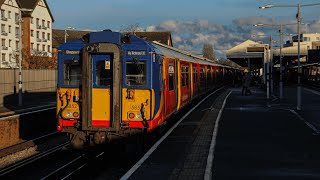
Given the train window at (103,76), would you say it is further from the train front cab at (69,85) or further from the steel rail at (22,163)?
the steel rail at (22,163)

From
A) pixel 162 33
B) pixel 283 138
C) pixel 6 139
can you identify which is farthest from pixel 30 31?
pixel 283 138

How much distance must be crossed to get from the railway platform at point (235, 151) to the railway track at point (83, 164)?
2.66 feet

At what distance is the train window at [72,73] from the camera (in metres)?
12.7

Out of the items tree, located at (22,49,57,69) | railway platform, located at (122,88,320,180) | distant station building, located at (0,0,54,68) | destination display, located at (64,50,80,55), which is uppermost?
distant station building, located at (0,0,54,68)

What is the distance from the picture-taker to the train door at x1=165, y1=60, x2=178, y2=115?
15364mm

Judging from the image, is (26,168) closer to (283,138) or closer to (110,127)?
(110,127)

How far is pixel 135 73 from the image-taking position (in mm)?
12562

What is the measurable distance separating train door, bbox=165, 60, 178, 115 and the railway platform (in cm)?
89

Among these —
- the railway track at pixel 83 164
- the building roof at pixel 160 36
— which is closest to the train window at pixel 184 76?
the railway track at pixel 83 164

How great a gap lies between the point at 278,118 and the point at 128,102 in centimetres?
1049

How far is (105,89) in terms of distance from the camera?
1243 centimetres

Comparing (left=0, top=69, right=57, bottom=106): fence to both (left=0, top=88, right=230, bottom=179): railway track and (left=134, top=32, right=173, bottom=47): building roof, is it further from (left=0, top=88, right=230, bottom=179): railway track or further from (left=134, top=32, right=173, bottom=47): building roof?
(left=134, top=32, right=173, bottom=47): building roof

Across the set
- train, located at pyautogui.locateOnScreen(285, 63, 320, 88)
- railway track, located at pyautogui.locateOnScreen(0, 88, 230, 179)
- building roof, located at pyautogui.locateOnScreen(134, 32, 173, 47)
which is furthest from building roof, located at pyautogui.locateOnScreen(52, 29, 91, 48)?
railway track, located at pyautogui.locateOnScreen(0, 88, 230, 179)

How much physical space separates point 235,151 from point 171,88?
14.3 ft
